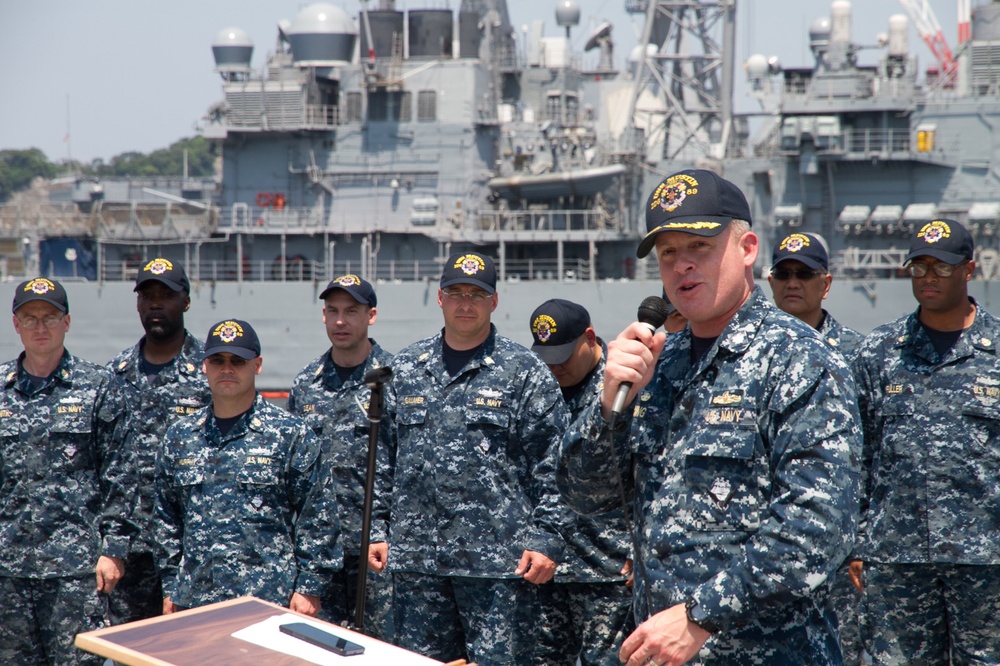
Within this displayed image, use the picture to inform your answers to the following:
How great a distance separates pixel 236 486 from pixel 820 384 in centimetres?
239

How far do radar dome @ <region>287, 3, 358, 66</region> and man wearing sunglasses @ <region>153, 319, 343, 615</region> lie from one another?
19.3m

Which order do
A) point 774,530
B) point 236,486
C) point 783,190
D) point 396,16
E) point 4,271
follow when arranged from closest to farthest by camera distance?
1. point 774,530
2. point 236,486
3. point 783,190
4. point 396,16
5. point 4,271

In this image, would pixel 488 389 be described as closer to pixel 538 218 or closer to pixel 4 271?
pixel 538 218

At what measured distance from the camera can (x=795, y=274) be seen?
5.03 m

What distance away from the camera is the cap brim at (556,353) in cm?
452

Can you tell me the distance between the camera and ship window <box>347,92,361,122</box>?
73.7ft

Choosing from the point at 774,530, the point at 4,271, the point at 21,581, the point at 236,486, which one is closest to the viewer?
the point at 774,530

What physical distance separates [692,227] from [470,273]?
1.98 meters

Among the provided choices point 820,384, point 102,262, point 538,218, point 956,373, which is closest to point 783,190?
point 538,218

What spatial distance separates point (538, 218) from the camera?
71.6ft

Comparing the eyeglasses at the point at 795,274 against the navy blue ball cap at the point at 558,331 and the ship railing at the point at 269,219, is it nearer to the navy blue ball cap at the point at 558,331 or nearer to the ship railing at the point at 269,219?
the navy blue ball cap at the point at 558,331

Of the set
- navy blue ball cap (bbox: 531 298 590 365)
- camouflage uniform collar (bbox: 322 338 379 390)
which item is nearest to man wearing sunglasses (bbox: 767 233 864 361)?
navy blue ball cap (bbox: 531 298 590 365)

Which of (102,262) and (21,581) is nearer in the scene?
(21,581)

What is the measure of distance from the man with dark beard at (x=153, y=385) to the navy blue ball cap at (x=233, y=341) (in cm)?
97
